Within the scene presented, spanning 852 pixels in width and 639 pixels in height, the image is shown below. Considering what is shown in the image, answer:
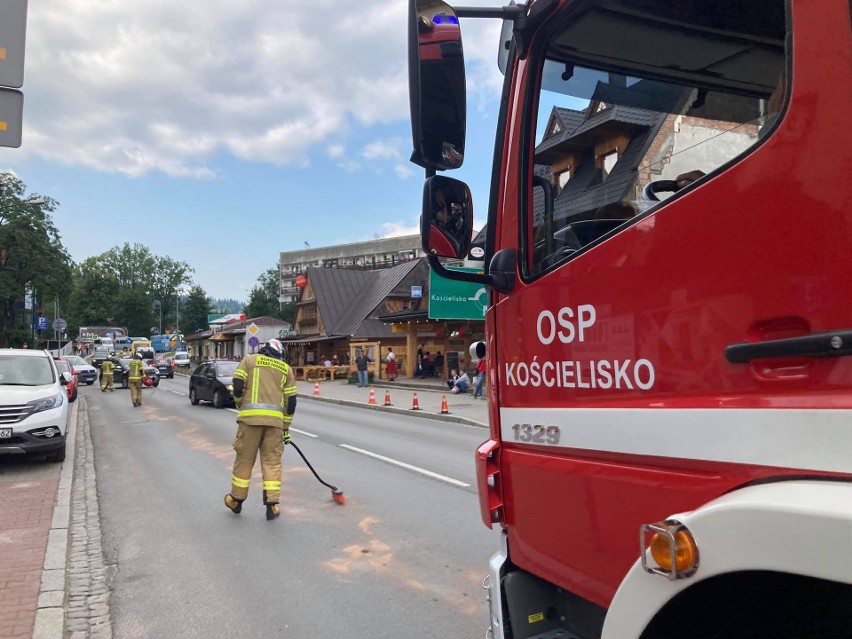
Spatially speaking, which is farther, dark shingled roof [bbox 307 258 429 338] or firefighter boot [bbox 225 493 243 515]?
dark shingled roof [bbox 307 258 429 338]

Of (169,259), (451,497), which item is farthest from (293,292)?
(451,497)

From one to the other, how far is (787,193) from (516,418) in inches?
46.2

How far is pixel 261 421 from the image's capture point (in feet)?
20.6

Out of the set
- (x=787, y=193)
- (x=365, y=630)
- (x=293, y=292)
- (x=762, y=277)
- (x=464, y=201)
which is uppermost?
(x=293, y=292)

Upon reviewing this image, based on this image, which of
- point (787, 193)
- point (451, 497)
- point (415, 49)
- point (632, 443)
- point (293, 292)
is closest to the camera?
point (787, 193)

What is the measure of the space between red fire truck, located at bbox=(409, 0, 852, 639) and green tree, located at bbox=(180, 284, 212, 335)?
100830 millimetres

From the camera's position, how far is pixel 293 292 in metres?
105

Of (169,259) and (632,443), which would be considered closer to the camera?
(632,443)

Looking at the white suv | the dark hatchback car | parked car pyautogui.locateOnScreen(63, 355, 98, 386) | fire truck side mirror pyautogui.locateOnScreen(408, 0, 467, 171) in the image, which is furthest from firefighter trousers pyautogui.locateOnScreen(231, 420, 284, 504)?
parked car pyautogui.locateOnScreen(63, 355, 98, 386)

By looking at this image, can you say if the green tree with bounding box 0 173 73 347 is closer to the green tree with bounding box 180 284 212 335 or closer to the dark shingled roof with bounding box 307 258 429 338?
the dark shingled roof with bounding box 307 258 429 338

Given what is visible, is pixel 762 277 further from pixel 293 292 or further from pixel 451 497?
pixel 293 292

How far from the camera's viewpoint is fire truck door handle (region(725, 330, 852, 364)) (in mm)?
1265

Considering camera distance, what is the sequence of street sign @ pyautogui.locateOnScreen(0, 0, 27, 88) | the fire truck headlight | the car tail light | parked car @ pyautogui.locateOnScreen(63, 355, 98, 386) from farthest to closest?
1. parked car @ pyautogui.locateOnScreen(63, 355, 98, 386)
2. street sign @ pyautogui.locateOnScreen(0, 0, 27, 88)
3. the car tail light
4. the fire truck headlight

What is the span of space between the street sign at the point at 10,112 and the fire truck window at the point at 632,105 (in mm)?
4950
